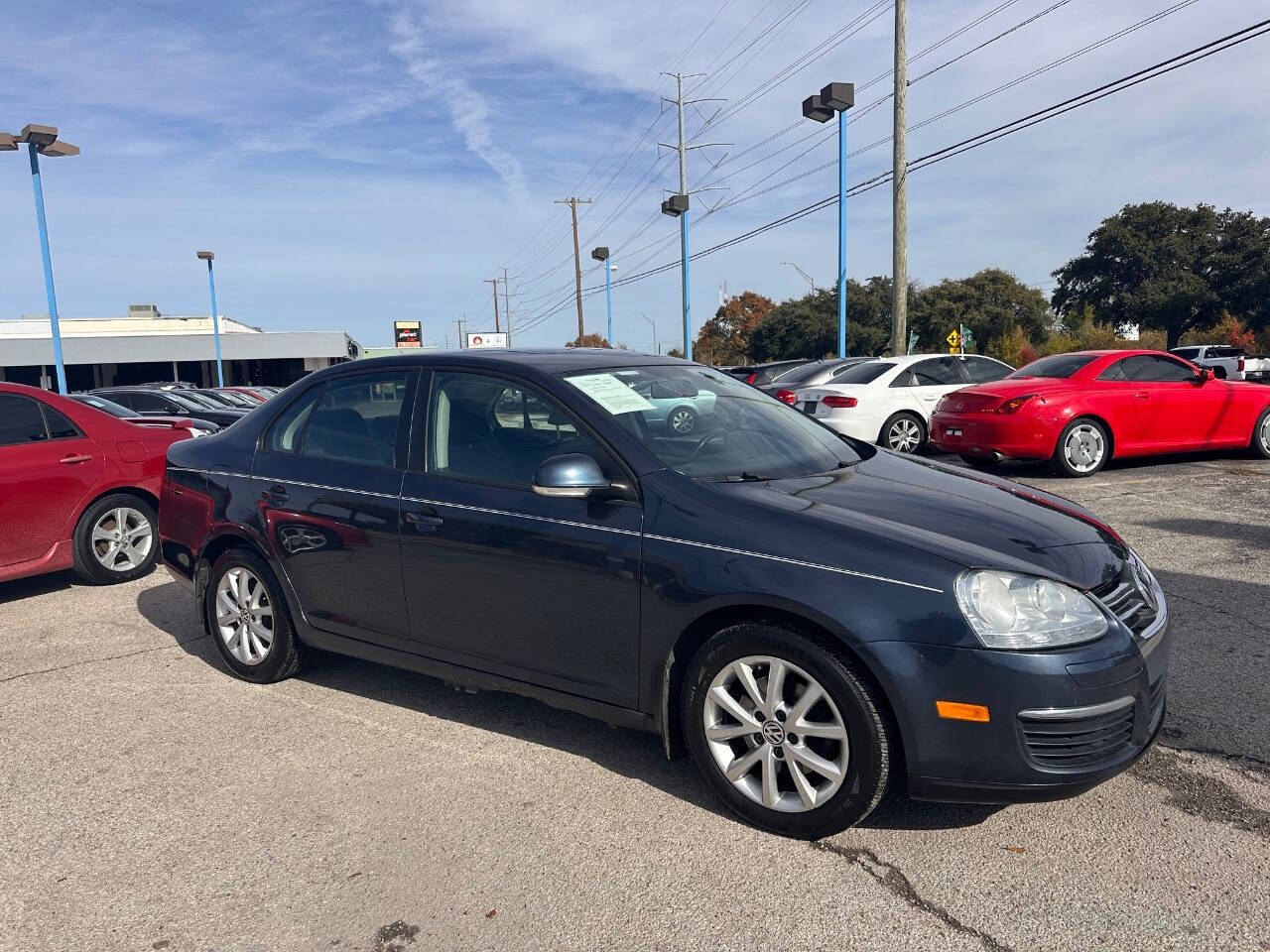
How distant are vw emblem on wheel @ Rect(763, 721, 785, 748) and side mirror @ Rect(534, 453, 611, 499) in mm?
972

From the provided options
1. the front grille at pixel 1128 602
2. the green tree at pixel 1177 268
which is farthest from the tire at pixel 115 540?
the green tree at pixel 1177 268

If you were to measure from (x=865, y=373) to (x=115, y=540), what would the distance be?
29.9 ft

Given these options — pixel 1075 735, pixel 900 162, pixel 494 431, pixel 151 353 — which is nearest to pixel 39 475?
pixel 494 431

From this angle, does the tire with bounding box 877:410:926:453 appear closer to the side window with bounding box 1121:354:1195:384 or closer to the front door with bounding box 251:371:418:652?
the side window with bounding box 1121:354:1195:384

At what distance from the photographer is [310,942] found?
2.66 metres

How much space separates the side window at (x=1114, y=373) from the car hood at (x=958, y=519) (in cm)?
743

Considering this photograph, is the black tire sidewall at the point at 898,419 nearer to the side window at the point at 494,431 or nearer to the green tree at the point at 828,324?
the side window at the point at 494,431

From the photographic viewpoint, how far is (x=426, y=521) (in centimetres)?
385

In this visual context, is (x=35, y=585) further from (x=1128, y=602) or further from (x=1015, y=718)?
(x=1128, y=602)

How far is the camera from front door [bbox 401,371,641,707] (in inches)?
133

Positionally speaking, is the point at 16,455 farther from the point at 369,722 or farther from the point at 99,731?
the point at 369,722

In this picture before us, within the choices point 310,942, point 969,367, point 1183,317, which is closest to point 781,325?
point 1183,317

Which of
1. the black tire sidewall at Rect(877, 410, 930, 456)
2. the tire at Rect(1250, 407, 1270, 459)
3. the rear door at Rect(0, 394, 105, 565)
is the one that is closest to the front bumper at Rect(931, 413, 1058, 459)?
the black tire sidewall at Rect(877, 410, 930, 456)

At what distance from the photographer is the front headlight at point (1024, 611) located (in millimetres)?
2797
